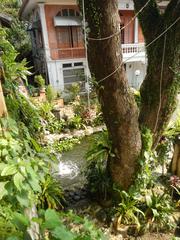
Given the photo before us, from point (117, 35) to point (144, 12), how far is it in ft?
3.73

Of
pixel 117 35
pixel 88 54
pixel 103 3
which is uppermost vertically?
pixel 103 3

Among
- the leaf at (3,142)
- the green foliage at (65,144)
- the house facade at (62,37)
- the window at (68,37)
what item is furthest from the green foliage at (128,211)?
the window at (68,37)

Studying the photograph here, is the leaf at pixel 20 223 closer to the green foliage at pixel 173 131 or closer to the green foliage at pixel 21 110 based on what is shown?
the green foliage at pixel 21 110

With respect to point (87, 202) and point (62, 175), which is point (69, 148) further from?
point (87, 202)

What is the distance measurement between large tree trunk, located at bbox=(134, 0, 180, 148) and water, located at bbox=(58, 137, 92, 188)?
2.36m

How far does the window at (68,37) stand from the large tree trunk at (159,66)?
29.3 ft

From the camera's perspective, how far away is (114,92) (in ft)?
9.45

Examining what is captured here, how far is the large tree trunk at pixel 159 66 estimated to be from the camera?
9.78ft

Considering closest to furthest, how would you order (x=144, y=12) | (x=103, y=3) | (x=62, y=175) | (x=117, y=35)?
1. (x=103, y=3)
2. (x=117, y=35)
3. (x=144, y=12)
4. (x=62, y=175)

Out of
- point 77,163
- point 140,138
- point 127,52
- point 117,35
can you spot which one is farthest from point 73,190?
point 127,52

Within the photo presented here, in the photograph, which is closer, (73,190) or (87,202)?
(87,202)

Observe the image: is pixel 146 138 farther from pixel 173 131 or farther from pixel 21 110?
pixel 21 110

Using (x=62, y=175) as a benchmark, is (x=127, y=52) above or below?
above

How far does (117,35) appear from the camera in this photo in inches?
102
